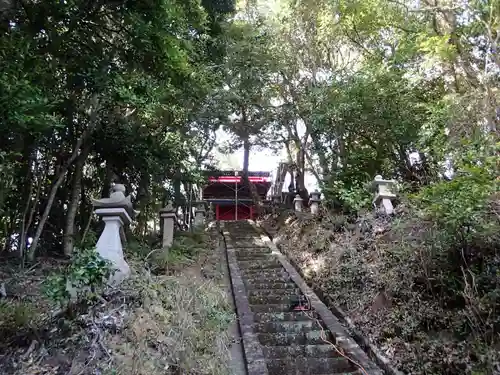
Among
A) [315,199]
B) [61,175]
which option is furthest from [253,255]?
[61,175]

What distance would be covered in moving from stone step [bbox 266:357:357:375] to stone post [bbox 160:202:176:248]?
5401mm

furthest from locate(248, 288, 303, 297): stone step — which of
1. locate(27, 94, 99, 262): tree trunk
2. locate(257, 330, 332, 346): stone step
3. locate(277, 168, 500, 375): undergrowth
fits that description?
locate(27, 94, 99, 262): tree trunk

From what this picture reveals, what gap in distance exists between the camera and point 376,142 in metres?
11.2

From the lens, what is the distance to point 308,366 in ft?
16.7

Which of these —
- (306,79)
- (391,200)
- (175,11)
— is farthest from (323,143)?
(175,11)

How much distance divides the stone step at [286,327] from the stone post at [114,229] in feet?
7.45

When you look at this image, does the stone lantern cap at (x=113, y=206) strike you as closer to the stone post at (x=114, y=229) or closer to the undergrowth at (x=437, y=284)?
the stone post at (x=114, y=229)

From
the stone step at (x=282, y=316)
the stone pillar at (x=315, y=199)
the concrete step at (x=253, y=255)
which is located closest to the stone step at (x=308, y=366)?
the stone step at (x=282, y=316)

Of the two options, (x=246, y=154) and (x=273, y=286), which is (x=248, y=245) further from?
(x=246, y=154)

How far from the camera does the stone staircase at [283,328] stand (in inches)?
202

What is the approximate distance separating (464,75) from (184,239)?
307 inches

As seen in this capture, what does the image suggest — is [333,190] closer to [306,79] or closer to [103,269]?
[306,79]

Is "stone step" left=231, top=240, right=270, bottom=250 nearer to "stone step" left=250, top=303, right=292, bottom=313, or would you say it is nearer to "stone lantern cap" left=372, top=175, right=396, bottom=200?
"stone lantern cap" left=372, top=175, right=396, bottom=200

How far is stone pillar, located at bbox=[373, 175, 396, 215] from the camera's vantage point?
859 centimetres
